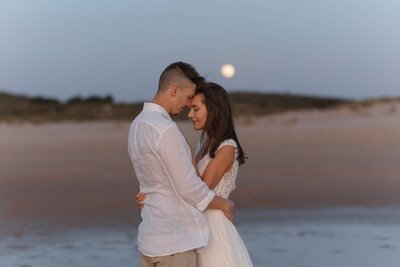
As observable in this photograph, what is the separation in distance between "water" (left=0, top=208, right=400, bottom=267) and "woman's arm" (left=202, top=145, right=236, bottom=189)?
3.34 metres

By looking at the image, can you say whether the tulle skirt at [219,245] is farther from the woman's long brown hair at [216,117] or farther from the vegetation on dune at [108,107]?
the vegetation on dune at [108,107]

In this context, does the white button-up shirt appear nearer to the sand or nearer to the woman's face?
the woman's face

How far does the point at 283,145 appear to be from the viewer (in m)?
18.5

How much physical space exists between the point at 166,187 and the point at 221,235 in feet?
2.11

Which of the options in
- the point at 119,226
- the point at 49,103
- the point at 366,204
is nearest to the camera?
the point at 119,226

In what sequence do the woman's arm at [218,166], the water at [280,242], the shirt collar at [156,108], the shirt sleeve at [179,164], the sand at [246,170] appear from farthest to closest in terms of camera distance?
the sand at [246,170] < the water at [280,242] < the woman's arm at [218,166] < the shirt collar at [156,108] < the shirt sleeve at [179,164]

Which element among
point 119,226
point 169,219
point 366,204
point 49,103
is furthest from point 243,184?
point 49,103

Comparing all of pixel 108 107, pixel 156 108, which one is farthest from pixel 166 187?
pixel 108 107

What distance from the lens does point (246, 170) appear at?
1492 centimetres

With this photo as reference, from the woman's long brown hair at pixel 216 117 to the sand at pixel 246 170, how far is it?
5.91 metres

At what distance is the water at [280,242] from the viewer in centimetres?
864

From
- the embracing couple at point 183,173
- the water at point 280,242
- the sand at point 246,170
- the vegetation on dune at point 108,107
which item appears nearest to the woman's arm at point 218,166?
the embracing couple at point 183,173

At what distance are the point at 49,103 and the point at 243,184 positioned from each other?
20.1 meters

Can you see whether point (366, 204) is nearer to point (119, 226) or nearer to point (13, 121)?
point (119, 226)
